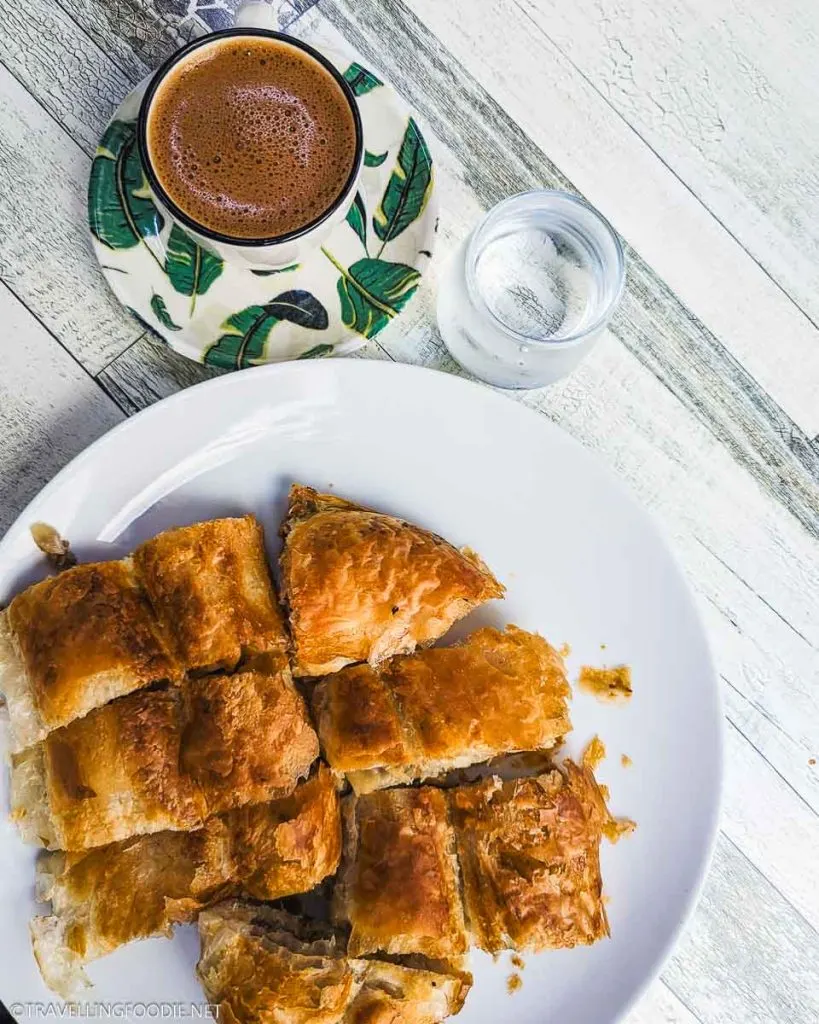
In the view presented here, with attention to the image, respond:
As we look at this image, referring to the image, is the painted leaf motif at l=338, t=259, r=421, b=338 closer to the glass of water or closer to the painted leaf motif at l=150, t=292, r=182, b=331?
the glass of water

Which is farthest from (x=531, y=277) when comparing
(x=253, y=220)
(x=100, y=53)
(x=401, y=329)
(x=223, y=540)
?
(x=100, y=53)

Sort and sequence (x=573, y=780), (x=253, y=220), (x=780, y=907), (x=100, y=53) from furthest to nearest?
(x=780, y=907), (x=100, y=53), (x=573, y=780), (x=253, y=220)

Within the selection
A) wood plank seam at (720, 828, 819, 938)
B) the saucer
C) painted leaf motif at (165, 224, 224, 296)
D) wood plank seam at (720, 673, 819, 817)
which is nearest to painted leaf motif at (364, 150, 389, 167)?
the saucer

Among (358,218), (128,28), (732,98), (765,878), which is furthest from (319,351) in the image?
(765,878)

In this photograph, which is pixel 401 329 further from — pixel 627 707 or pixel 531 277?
pixel 627 707

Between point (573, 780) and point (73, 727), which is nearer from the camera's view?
point (73, 727)

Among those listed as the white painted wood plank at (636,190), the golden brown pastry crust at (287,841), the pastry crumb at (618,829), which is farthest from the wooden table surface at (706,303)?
the golden brown pastry crust at (287,841)

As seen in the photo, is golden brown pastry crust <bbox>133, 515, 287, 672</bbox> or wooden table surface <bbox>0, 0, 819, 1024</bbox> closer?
golden brown pastry crust <bbox>133, 515, 287, 672</bbox>
